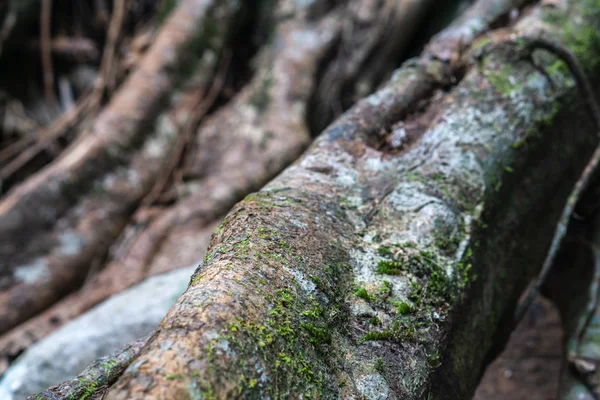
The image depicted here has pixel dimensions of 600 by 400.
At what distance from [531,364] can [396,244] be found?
161 cm

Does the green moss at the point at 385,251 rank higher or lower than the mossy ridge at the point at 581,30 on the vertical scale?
lower

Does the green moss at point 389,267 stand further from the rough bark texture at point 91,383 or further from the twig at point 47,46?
the twig at point 47,46

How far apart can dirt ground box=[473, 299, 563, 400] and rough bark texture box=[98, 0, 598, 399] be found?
2.60 feet

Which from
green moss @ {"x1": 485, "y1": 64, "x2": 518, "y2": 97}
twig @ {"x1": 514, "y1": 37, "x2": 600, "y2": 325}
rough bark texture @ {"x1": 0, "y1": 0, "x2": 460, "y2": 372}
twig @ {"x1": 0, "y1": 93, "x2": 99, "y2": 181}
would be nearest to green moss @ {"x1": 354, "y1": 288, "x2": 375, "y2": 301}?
twig @ {"x1": 514, "y1": 37, "x2": 600, "y2": 325}

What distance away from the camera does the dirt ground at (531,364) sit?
2336 millimetres

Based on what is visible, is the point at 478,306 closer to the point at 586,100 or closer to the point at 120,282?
the point at 586,100

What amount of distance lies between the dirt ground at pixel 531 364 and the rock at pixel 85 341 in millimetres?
1513

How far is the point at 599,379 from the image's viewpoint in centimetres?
177

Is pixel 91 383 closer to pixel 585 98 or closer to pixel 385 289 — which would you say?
pixel 385 289

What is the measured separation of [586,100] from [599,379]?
3.34ft

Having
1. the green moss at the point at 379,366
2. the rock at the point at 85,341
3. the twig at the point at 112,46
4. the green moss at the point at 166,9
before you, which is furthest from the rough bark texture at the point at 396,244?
the twig at the point at 112,46

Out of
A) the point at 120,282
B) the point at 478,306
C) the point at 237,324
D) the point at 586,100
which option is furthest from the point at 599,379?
the point at 120,282

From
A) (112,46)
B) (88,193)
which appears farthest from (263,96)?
(112,46)

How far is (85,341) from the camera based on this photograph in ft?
6.79
